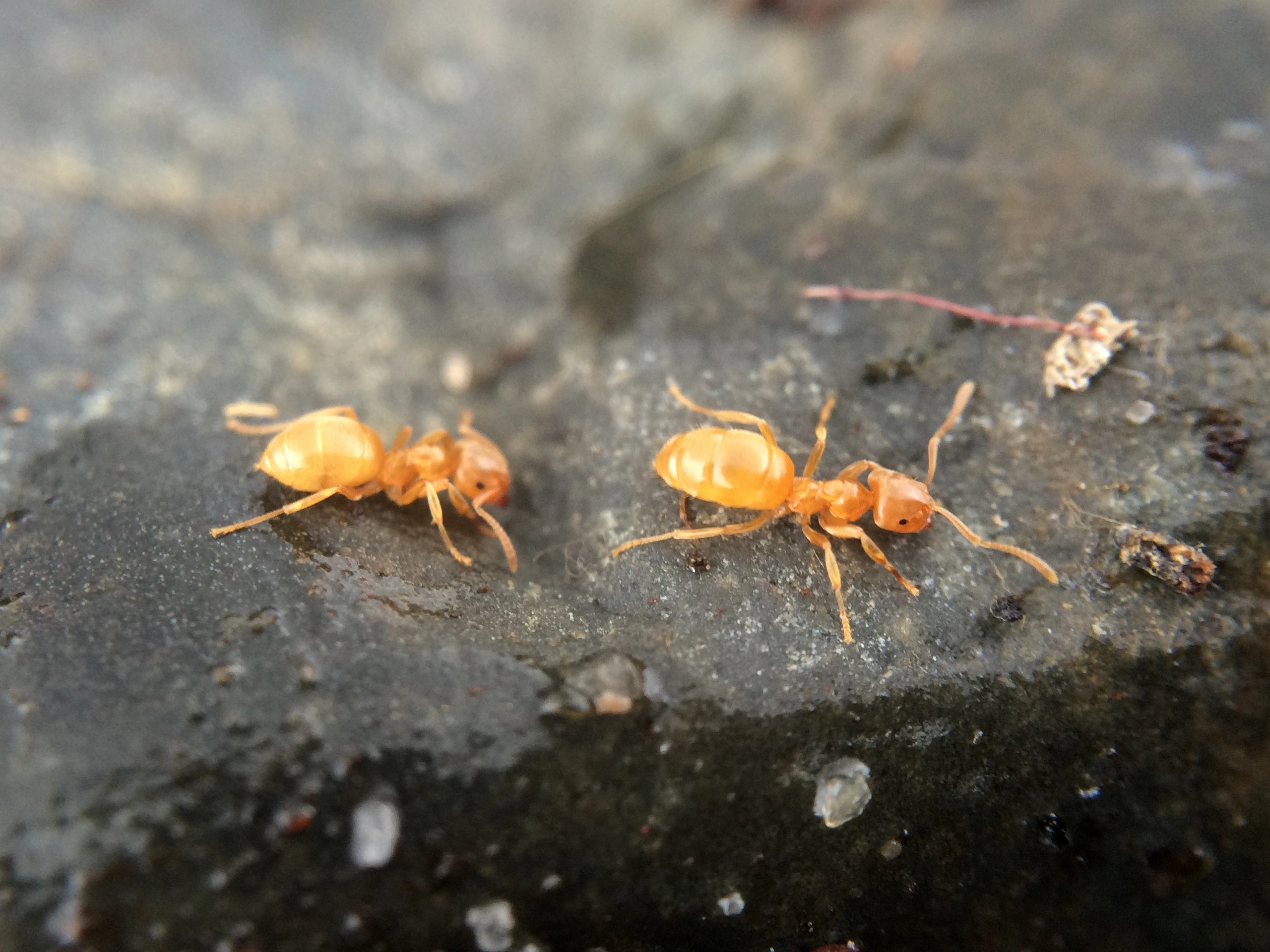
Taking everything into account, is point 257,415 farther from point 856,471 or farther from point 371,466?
point 856,471

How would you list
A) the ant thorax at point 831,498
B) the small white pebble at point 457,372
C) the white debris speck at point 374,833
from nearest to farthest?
the white debris speck at point 374,833 → the ant thorax at point 831,498 → the small white pebble at point 457,372

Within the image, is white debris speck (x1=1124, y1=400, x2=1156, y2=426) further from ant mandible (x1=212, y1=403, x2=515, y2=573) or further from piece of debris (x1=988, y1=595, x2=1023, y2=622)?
ant mandible (x1=212, y1=403, x2=515, y2=573)

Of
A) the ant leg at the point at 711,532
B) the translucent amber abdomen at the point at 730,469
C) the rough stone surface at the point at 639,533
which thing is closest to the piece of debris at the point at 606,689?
the rough stone surface at the point at 639,533

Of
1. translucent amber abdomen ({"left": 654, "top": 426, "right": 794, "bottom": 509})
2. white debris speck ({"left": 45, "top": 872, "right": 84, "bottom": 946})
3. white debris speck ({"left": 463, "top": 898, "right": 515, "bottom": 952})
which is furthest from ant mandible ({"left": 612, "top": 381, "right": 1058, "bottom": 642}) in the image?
white debris speck ({"left": 45, "top": 872, "right": 84, "bottom": 946})

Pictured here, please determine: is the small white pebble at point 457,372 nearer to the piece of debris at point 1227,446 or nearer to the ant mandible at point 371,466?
the ant mandible at point 371,466

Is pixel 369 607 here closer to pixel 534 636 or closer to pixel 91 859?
pixel 534 636

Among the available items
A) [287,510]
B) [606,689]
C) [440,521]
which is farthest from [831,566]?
[287,510]
